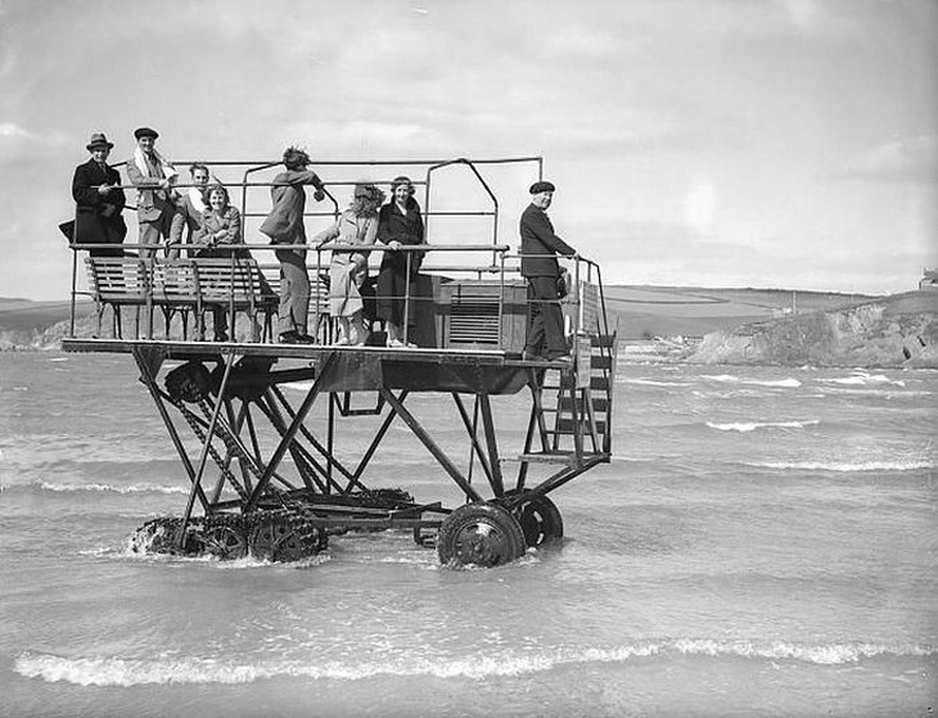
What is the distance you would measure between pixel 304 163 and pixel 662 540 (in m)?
7.16

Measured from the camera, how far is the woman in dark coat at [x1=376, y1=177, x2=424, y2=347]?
13.2 meters

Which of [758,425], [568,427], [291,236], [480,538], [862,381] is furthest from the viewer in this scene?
[862,381]

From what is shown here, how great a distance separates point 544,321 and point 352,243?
2.18m

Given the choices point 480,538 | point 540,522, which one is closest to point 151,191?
point 480,538

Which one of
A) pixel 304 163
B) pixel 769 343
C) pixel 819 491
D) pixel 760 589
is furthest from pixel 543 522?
pixel 769 343

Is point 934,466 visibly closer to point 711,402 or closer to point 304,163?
point 304,163

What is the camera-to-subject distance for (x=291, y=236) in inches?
531

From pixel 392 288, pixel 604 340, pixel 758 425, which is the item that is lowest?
pixel 758 425

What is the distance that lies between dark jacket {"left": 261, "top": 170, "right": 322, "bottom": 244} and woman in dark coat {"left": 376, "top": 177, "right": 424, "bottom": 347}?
846 millimetres

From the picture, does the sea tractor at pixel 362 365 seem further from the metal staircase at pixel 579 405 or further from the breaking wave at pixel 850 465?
the breaking wave at pixel 850 465

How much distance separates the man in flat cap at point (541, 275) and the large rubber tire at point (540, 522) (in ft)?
9.37

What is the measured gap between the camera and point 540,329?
43.1 ft

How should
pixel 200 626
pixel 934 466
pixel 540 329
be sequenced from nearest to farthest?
pixel 200 626, pixel 540 329, pixel 934 466

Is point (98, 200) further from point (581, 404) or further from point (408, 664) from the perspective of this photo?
point (408, 664)
